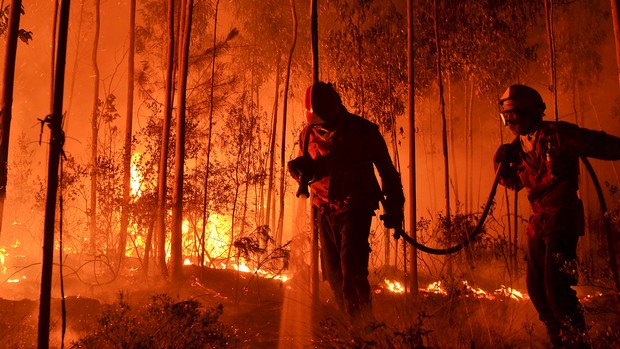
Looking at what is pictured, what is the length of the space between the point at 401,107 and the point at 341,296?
726 cm

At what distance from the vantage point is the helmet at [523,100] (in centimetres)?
285

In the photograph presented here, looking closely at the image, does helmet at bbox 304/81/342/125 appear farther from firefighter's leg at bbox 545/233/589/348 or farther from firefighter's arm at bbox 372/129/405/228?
firefighter's leg at bbox 545/233/589/348

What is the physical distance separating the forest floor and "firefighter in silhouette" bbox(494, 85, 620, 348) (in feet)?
0.46

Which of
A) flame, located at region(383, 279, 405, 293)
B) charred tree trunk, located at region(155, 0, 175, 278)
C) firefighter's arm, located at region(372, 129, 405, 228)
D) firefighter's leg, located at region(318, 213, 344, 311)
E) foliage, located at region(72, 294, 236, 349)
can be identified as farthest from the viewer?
charred tree trunk, located at region(155, 0, 175, 278)

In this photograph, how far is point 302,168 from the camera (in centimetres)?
307

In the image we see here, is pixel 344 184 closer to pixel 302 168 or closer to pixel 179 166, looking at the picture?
pixel 302 168

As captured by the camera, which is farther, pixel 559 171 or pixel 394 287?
pixel 394 287

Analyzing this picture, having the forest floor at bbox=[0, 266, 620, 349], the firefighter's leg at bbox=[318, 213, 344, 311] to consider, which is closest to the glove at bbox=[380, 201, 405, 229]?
the firefighter's leg at bbox=[318, 213, 344, 311]

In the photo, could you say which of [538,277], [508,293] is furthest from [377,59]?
[538,277]

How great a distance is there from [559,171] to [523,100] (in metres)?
A: 0.46

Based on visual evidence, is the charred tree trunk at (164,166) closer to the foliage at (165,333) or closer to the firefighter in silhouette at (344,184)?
the foliage at (165,333)

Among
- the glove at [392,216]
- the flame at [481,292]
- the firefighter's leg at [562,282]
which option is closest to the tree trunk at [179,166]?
the flame at [481,292]

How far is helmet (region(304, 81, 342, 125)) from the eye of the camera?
10.0ft

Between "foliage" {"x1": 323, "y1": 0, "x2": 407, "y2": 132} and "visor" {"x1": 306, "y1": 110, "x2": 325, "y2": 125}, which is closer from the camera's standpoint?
"visor" {"x1": 306, "y1": 110, "x2": 325, "y2": 125}
